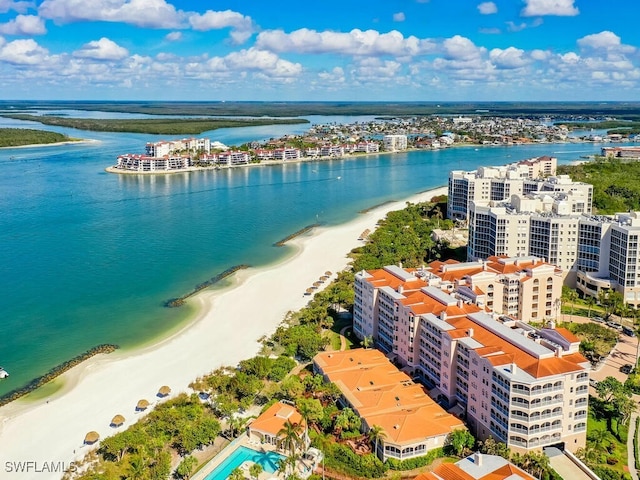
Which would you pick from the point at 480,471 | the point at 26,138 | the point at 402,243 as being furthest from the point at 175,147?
the point at 480,471

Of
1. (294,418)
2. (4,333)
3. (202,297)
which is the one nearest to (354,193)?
(202,297)

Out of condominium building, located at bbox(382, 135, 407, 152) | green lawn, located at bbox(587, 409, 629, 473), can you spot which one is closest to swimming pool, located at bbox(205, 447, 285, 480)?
green lawn, located at bbox(587, 409, 629, 473)

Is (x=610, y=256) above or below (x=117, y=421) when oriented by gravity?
above

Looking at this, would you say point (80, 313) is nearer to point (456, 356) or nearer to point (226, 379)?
point (226, 379)

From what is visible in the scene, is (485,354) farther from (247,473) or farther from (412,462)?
(247,473)

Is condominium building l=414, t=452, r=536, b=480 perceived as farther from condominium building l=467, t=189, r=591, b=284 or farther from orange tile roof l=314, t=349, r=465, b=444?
condominium building l=467, t=189, r=591, b=284

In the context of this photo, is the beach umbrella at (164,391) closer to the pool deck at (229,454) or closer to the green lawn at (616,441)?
the pool deck at (229,454)
